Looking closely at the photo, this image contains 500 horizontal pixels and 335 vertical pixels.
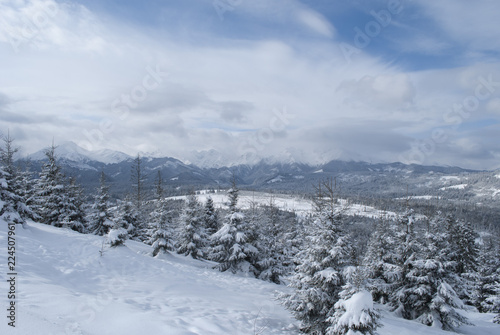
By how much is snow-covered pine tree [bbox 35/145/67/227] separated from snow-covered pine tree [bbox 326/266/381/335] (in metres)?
29.4

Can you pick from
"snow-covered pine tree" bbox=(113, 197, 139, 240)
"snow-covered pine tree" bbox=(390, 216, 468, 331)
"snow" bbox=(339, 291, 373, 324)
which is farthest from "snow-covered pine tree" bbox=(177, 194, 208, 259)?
"snow" bbox=(339, 291, 373, 324)

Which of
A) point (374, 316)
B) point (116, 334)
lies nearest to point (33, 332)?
point (116, 334)

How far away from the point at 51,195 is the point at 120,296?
76.7 ft

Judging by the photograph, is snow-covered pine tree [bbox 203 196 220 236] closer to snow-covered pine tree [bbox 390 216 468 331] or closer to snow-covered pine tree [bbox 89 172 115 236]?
snow-covered pine tree [bbox 89 172 115 236]

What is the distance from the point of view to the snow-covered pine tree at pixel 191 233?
1104 inches

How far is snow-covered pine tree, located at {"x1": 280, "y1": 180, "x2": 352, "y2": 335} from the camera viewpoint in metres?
9.75

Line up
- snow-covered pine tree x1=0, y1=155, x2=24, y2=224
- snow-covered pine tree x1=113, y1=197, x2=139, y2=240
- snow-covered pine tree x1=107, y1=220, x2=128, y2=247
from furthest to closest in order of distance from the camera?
snow-covered pine tree x1=113, y1=197, x2=139, y2=240 → snow-covered pine tree x1=107, y1=220, x2=128, y2=247 → snow-covered pine tree x1=0, y1=155, x2=24, y2=224

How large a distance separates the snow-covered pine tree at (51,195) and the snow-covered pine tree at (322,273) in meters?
27.5

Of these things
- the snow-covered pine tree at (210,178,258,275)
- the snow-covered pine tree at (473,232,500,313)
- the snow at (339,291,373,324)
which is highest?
the snow at (339,291,373,324)

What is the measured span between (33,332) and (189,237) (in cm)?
2342

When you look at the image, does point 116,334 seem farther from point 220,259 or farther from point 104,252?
point 220,259

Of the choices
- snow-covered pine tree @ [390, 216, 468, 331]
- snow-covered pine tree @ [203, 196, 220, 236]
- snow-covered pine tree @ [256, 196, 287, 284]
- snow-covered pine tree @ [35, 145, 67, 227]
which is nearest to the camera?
snow-covered pine tree @ [390, 216, 468, 331]

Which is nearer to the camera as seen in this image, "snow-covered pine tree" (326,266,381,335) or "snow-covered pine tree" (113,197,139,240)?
"snow-covered pine tree" (326,266,381,335)

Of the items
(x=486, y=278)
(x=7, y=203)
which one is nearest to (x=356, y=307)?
(x=7, y=203)
